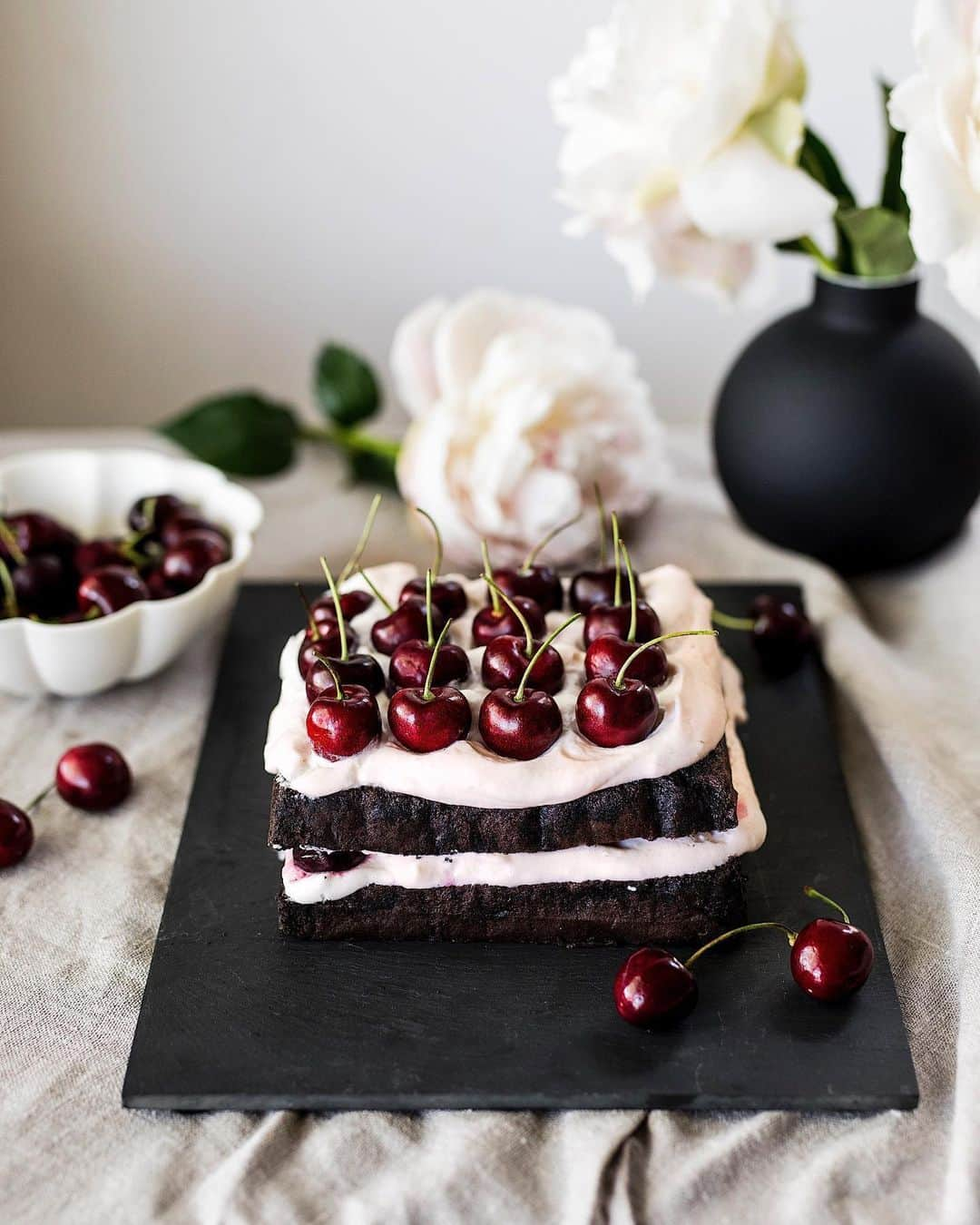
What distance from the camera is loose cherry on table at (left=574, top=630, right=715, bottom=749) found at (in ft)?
3.44

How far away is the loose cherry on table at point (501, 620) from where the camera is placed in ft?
3.91

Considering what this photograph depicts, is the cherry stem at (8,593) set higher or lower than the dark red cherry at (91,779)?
higher

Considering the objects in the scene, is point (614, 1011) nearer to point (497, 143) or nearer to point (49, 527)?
point (49, 527)

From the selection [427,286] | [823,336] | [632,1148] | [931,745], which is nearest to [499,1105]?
[632,1148]

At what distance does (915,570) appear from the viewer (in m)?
1.64

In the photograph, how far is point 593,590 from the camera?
1280mm

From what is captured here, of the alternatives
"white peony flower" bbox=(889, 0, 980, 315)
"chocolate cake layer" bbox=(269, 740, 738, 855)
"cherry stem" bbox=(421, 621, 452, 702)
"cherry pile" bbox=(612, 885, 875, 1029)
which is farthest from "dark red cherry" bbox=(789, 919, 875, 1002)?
"white peony flower" bbox=(889, 0, 980, 315)

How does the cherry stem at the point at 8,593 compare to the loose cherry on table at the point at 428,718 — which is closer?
the loose cherry on table at the point at 428,718

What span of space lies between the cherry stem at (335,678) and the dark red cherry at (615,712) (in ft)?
0.60

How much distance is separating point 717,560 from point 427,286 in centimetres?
77

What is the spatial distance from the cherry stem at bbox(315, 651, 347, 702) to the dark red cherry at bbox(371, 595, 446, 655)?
0.08 meters

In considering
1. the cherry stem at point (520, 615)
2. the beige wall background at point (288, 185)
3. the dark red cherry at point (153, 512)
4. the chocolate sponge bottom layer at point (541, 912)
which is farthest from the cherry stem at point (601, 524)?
the beige wall background at point (288, 185)

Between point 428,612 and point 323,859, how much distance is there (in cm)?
21

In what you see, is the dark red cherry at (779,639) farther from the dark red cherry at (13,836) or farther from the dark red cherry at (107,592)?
the dark red cherry at (13,836)
